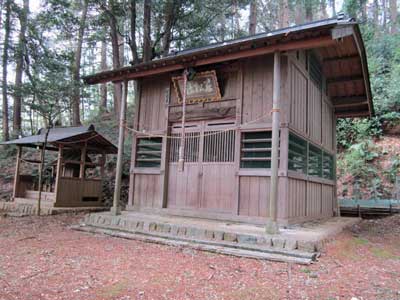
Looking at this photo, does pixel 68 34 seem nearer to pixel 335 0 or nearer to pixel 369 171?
pixel 369 171

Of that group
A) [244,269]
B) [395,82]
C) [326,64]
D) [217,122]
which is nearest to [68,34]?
[217,122]

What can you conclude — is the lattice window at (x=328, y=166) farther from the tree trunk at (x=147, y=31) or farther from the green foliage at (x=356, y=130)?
the tree trunk at (x=147, y=31)

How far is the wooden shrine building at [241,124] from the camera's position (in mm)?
5891

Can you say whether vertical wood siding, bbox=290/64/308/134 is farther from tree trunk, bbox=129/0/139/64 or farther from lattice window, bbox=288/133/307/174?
tree trunk, bbox=129/0/139/64

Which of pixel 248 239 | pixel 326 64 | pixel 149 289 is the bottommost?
pixel 149 289

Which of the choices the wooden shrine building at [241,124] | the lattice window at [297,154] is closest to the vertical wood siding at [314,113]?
the wooden shrine building at [241,124]

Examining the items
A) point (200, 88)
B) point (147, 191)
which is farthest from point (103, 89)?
point (200, 88)

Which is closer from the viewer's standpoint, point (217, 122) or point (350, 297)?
point (350, 297)

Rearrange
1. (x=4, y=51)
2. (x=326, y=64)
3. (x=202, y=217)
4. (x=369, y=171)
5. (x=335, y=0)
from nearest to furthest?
1. (x=202, y=217)
2. (x=326, y=64)
3. (x=369, y=171)
4. (x=4, y=51)
5. (x=335, y=0)

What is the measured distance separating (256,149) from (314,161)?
95.2 inches

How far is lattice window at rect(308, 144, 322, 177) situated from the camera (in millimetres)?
7621

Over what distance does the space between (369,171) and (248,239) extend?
32.3ft

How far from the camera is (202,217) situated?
6.80 metres

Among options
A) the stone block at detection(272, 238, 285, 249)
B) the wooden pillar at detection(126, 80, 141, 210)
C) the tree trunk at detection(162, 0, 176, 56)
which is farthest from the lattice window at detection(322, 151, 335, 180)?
the tree trunk at detection(162, 0, 176, 56)
